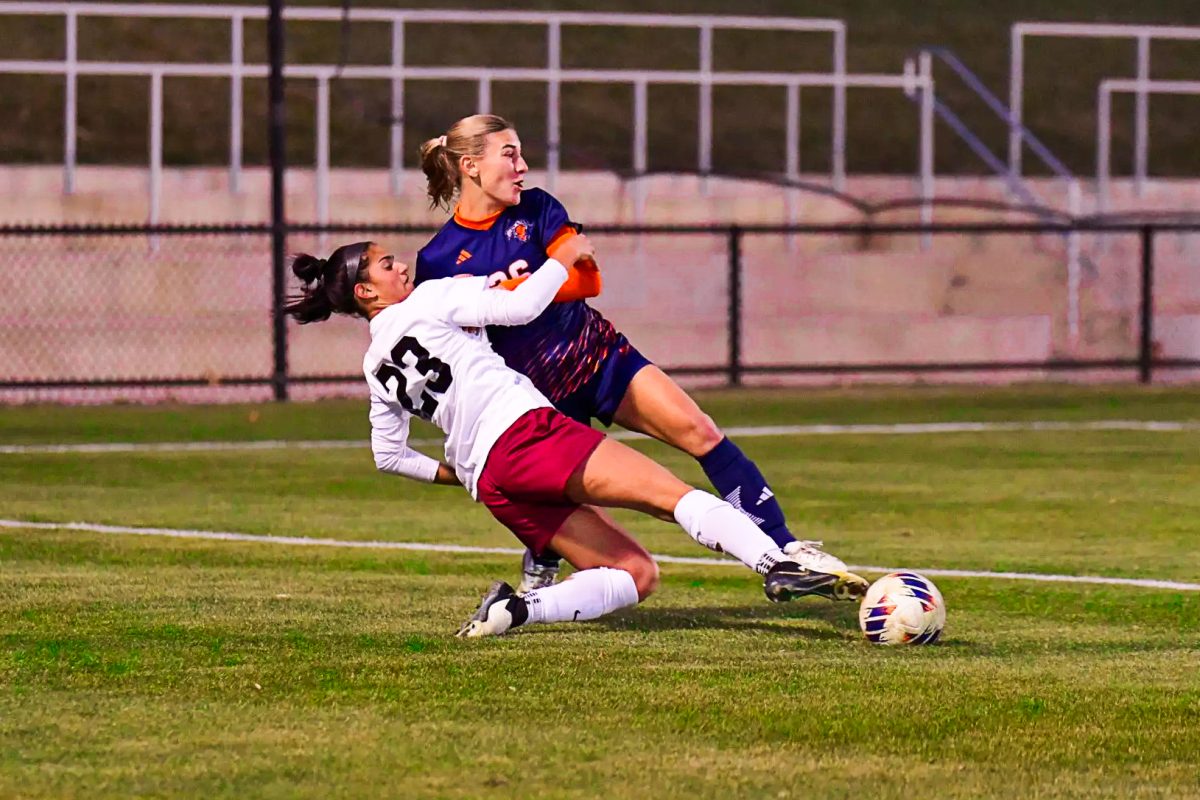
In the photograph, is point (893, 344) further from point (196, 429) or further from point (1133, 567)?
point (1133, 567)

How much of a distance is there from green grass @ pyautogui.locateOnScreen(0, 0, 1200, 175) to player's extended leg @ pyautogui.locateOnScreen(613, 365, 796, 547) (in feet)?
60.9

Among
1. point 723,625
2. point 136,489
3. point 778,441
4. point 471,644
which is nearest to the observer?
point 471,644

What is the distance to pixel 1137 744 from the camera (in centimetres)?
601

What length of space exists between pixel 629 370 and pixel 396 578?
1.49 meters

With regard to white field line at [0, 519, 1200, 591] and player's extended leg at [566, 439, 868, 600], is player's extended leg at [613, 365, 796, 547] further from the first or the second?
white field line at [0, 519, 1200, 591]

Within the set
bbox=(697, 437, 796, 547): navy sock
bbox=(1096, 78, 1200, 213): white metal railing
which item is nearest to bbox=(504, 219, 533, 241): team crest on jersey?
bbox=(697, 437, 796, 547): navy sock

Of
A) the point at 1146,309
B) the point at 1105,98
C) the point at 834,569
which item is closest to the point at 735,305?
→ the point at 1146,309

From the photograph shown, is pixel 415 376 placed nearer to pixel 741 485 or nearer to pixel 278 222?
pixel 741 485

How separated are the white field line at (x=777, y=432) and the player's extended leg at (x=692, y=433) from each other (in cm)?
702

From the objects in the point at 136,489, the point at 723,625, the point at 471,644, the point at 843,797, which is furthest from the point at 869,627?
the point at 136,489

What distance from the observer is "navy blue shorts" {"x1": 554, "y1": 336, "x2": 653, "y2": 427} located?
8.69 metres

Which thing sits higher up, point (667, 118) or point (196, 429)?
point (667, 118)

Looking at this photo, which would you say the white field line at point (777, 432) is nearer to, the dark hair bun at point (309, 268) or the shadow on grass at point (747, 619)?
the shadow on grass at point (747, 619)

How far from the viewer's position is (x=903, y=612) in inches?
300
